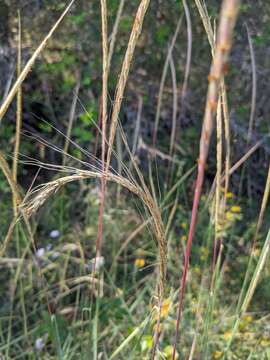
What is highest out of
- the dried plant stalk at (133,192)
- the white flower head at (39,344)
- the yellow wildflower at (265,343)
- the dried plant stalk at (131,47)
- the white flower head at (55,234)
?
the dried plant stalk at (131,47)

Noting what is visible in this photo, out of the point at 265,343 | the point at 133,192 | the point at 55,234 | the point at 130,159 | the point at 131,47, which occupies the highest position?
the point at 131,47

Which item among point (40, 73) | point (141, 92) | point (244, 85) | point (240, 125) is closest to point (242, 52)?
point (244, 85)

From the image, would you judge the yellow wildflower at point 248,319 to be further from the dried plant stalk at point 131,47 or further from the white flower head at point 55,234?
the dried plant stalk at point 131,47

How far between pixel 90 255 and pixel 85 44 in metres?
0.83

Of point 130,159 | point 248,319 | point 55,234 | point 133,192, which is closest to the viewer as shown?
point 133,192

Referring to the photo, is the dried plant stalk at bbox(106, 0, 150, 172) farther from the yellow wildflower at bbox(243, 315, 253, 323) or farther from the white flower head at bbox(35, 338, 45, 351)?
the yellow wildflower at bbox(243, 315, 253, 323)

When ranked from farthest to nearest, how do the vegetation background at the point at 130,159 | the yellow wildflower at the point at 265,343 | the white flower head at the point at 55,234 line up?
the white flower head at the point at 55,234
the vegetation background at the point at 130,159
the yellow wildflower at the point at 265,343

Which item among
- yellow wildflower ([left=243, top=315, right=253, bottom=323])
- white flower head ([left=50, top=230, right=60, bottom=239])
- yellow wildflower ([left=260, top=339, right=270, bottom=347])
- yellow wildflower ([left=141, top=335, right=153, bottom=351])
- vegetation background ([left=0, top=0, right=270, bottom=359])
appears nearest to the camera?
yellow wildflower ([left=141, top=335, right=153, bottom=351])

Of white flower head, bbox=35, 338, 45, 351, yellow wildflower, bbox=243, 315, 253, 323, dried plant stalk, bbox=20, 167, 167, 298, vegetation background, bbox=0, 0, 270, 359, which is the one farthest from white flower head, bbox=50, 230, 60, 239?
dried plant stalk, bbox=20, 167, 167, 298

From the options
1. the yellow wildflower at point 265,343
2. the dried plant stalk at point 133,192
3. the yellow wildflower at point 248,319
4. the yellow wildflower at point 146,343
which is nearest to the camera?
the dried plant stalk at point 133,192

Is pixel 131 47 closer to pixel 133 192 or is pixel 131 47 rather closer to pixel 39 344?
pixel 133 192

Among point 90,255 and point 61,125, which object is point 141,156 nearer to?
point 61,125

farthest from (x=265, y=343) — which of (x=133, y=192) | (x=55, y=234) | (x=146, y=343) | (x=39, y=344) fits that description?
(x=133, y=192)

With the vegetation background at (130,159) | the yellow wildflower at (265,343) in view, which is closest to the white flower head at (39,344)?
the vegetation background at (130,159)
